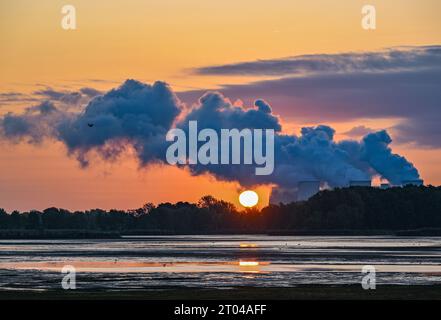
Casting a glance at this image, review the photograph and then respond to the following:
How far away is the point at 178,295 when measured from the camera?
65062 mm

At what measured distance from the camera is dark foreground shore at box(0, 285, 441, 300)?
63.3 m

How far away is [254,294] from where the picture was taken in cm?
6588

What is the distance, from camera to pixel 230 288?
70250mm

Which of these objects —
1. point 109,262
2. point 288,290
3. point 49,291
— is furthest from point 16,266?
point 288,290

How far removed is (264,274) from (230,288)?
15469mm

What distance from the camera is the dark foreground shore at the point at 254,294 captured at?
208ft

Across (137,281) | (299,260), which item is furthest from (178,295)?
(299,260)

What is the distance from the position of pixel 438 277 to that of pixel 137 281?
22299 mm

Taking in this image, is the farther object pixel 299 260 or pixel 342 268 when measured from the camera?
pixel 299 260

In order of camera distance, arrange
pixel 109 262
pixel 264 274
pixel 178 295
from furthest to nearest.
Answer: pixel 109 262
pixel 264 274
pixel 178 295
